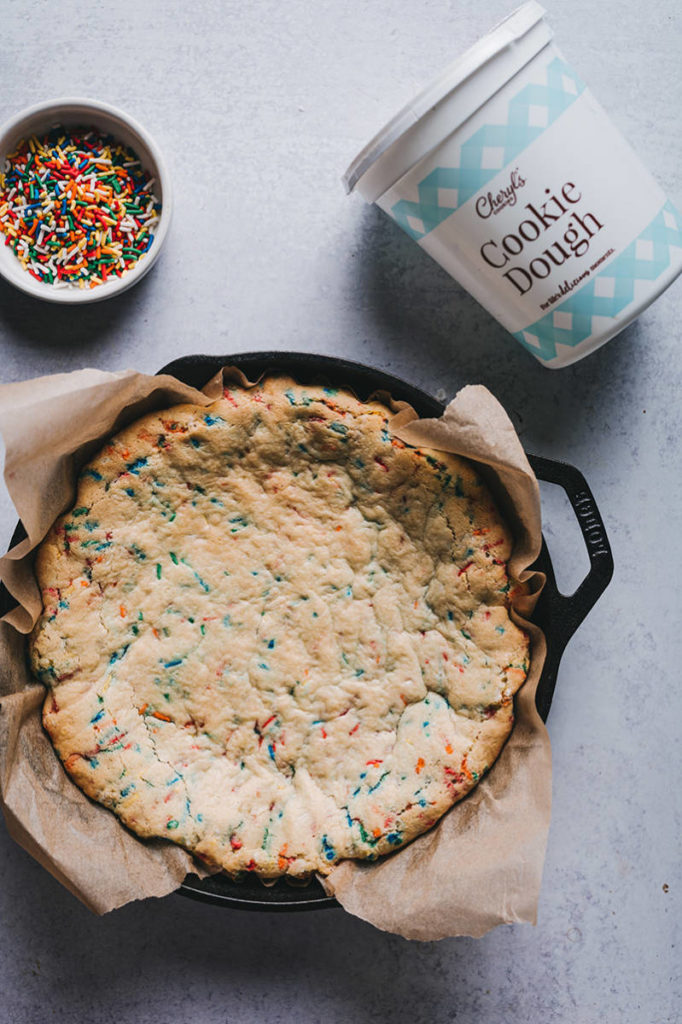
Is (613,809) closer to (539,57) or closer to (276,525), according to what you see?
(276,525)

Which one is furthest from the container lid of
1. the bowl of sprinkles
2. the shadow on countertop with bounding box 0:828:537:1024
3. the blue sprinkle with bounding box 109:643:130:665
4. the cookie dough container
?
the shadow on countertop with bounding box 0:828:537:1024

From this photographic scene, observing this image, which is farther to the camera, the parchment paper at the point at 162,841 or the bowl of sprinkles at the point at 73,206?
the bowl of sprinkles at the point at 73,206

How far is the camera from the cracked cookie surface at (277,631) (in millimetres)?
1300

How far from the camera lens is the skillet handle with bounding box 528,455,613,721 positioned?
1.30 metres

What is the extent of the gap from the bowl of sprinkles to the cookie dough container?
37 cm

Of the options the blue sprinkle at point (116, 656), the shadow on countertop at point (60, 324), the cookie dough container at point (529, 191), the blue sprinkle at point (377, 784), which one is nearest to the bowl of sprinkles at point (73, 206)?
the shadow on countertop at point (60, 324)

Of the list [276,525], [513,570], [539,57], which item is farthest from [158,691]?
A: [539,57]

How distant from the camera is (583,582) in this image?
1310mm

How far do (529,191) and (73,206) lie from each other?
0.70 m

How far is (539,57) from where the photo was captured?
1174 millimetres

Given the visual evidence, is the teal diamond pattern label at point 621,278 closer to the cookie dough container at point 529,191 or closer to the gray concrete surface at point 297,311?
the cookie dough container at point 529,191

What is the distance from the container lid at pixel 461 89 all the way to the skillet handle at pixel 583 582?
1.49 feet

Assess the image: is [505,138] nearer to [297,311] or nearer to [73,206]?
[297,311]

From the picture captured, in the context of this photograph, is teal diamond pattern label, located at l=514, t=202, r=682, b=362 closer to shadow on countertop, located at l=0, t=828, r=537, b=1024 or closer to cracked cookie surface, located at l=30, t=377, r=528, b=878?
cracked cookie surface, located at l=30, t=377, r=528, b=878
